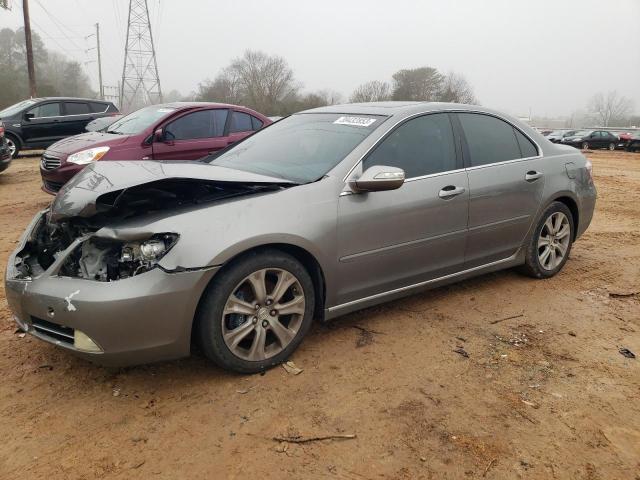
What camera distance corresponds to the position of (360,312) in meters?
3.85

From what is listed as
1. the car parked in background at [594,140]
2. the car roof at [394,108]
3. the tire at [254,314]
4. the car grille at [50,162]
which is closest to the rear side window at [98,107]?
the car grille at [50,162]

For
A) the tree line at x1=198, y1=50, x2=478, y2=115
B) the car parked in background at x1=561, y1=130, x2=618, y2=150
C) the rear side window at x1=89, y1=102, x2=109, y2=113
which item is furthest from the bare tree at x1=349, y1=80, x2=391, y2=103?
the rear side window at x1=89, y1=102, x2=109, y2=113

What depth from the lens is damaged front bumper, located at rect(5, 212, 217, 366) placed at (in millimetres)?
2494

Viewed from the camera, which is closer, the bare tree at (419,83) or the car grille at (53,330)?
the car grille at (53,330)

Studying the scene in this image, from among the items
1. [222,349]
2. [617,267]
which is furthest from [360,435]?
[617,267]

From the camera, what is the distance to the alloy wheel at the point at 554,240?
4496 mm

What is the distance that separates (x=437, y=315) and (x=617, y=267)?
2443mm

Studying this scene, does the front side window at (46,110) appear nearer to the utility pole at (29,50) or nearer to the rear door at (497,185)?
the utility pole at (29,50)

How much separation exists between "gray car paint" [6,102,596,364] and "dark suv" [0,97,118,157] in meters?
11.7

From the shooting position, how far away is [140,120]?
767cm

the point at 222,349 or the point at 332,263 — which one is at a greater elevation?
the point at 332,263

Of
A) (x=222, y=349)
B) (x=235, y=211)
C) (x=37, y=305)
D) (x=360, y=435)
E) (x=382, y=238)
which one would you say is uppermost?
(x=235, y=211)

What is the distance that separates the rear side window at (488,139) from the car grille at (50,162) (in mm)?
5446

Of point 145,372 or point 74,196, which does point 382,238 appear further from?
point 74,196
